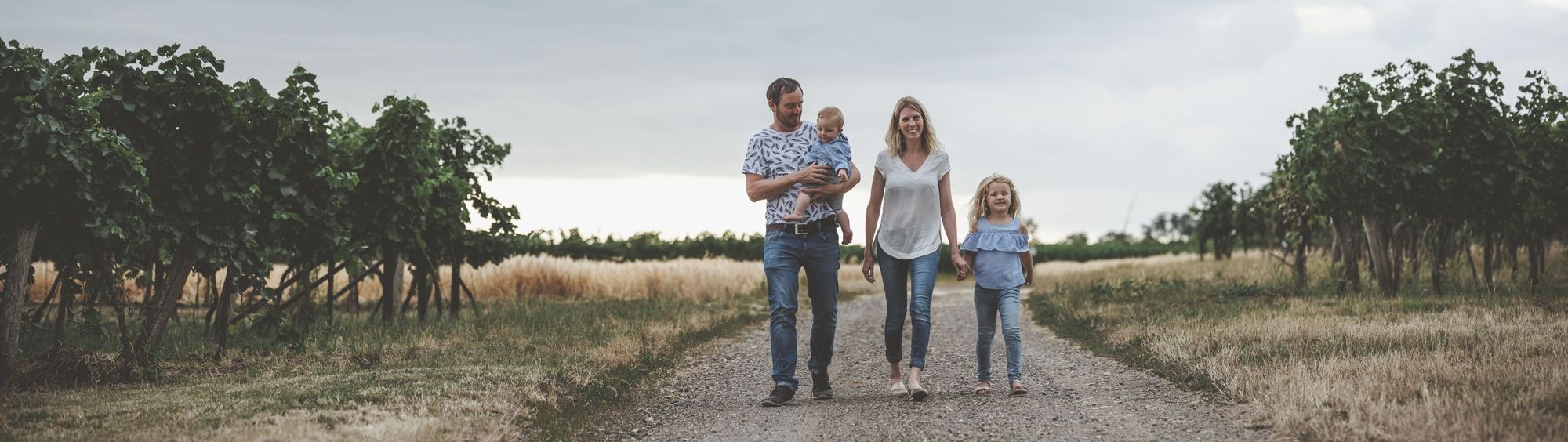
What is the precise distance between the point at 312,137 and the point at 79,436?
5.32 meters

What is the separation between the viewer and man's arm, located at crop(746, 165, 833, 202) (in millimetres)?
6801

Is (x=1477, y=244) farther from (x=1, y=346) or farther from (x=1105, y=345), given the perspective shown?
(x=1, y=346)

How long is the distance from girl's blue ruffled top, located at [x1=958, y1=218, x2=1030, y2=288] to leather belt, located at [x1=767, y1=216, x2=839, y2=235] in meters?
0.99

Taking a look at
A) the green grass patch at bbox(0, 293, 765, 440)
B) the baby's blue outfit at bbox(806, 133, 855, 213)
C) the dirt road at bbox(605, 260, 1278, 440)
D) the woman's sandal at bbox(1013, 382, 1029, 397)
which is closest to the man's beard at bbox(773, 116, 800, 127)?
the baby's blue outfit at bbox(806, 133, 855, 213)

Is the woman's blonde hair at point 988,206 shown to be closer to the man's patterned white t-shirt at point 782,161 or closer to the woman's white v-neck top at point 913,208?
the woman's white v-neck top at point 913,208

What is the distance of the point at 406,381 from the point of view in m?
7.97

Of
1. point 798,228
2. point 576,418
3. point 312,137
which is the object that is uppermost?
point 312,137

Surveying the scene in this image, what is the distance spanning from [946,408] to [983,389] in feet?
2.30

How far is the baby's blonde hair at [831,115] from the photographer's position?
6957mm

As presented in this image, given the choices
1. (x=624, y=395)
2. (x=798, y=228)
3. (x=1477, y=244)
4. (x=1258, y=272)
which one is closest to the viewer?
(x=798, y=228)

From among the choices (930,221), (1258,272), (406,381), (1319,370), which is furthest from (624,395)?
(1258,272)

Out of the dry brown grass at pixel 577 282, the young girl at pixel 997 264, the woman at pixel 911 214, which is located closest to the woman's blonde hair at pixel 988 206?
the young girl at pixel 997 264

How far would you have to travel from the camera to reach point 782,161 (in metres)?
7.02

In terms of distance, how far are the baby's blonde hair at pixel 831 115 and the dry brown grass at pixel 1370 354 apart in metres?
3.00
